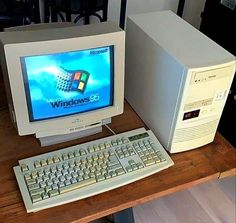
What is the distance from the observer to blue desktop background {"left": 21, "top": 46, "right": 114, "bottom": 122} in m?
0.98

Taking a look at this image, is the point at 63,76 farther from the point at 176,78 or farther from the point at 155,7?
the point at 155,7

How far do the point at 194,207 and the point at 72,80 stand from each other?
3.69ft

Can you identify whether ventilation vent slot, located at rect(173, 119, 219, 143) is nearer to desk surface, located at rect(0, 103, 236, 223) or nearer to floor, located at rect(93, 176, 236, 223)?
desk surface, located at rect(0, 103, 236, 223)

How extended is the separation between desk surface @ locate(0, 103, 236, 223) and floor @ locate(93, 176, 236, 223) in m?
0.72

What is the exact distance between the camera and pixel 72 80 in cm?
103

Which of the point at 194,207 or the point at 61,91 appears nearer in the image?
the point at 61,91

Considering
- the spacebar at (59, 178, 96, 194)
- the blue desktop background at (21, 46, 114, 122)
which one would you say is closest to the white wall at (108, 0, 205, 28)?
the blue desktop background at (21, 46, 114, 122)

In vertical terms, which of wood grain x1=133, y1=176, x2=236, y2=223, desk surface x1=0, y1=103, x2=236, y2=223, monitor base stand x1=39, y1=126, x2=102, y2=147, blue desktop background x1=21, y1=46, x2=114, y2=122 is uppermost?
blue desktop background x1=21, y1=46, x2=114, y2=122

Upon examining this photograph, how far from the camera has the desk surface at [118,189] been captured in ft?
3.05

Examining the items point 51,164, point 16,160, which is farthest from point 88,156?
point 16,160

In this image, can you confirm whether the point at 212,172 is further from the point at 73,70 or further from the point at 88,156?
the point at 73,70

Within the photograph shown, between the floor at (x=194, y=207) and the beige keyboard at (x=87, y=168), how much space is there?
29.9 inches

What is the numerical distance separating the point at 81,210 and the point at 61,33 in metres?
0.48

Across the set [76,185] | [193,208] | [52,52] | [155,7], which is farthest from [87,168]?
[155,7]
